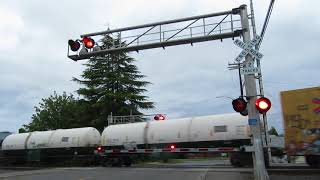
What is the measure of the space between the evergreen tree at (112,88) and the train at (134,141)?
51.7 ft

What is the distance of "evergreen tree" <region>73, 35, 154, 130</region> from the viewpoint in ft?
187

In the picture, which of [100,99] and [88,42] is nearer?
[88,42]

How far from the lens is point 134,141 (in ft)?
110

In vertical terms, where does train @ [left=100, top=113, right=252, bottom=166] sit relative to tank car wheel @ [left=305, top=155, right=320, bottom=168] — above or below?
above

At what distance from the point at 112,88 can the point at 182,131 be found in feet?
98.7

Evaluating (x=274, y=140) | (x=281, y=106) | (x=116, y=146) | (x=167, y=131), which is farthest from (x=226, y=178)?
(x=116, y=146)

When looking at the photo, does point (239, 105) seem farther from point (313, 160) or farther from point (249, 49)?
point (313, 160)

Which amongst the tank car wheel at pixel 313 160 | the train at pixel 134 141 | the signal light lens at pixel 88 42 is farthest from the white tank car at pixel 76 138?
the signal light lens at pixel 88 42

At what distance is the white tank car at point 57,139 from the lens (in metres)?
37.4

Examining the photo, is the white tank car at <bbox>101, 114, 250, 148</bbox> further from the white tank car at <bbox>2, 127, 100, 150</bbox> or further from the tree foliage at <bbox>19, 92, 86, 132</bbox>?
the tree foliage at <bbox>19, 92, 86, 132</bbox>

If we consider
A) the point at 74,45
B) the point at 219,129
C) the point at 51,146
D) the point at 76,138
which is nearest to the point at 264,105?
the point at 74,45

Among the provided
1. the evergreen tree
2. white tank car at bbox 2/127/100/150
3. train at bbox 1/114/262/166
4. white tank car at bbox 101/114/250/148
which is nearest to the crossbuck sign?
train at bbox 1/114/262/166

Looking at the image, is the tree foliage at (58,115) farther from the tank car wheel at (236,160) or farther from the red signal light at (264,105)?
the red signal light at (264,105)

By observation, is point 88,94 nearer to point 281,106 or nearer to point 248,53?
point 281,106
